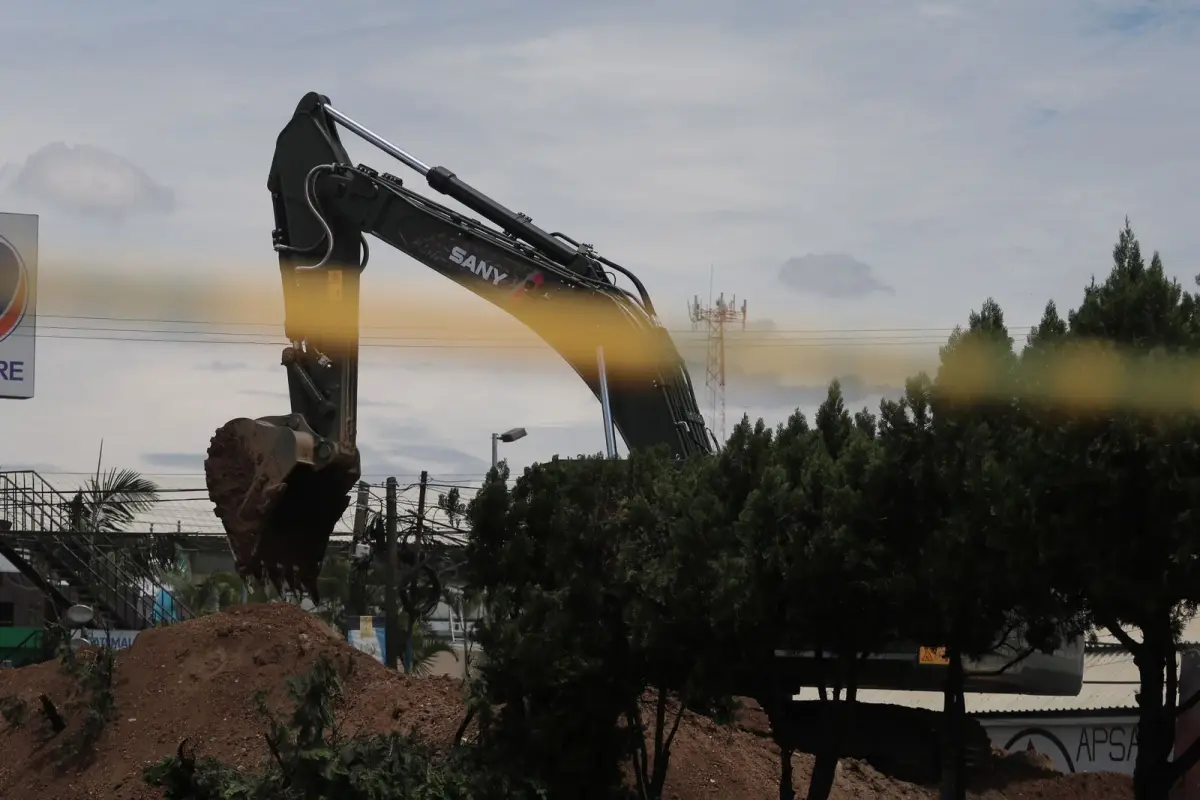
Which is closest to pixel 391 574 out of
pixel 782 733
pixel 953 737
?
pixel 782 733

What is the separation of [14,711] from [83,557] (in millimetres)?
13410

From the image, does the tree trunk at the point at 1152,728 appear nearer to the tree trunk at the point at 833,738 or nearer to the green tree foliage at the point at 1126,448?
the green tree foliage at the point at 1126,448

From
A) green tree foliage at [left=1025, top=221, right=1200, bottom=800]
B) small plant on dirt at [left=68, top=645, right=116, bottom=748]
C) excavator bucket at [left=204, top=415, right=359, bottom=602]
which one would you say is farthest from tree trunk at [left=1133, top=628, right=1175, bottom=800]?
small plant on dirt at [left=68, top=645, right=116, bottom=748]

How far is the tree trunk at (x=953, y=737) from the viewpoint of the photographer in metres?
16.9

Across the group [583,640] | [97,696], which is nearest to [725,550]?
[583,640]

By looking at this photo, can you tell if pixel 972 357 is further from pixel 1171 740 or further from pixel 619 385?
pixel 619 385

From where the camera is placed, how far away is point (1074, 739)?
29422 mm

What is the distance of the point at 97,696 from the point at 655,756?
6.51 metres

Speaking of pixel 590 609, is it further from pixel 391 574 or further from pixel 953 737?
pixel 391 574

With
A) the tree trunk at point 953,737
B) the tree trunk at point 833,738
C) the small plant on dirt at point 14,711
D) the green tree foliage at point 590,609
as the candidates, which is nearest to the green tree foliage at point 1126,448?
the tree trunk at point 953,737

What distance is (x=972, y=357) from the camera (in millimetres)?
14844

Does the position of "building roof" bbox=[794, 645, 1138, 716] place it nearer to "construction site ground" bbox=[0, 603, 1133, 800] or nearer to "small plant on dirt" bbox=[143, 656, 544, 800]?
"construction site ground" bbox=[0, 603, 1133, 800]

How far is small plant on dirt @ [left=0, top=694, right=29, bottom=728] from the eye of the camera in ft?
66.2

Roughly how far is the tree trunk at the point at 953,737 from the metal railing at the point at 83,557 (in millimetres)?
18723
